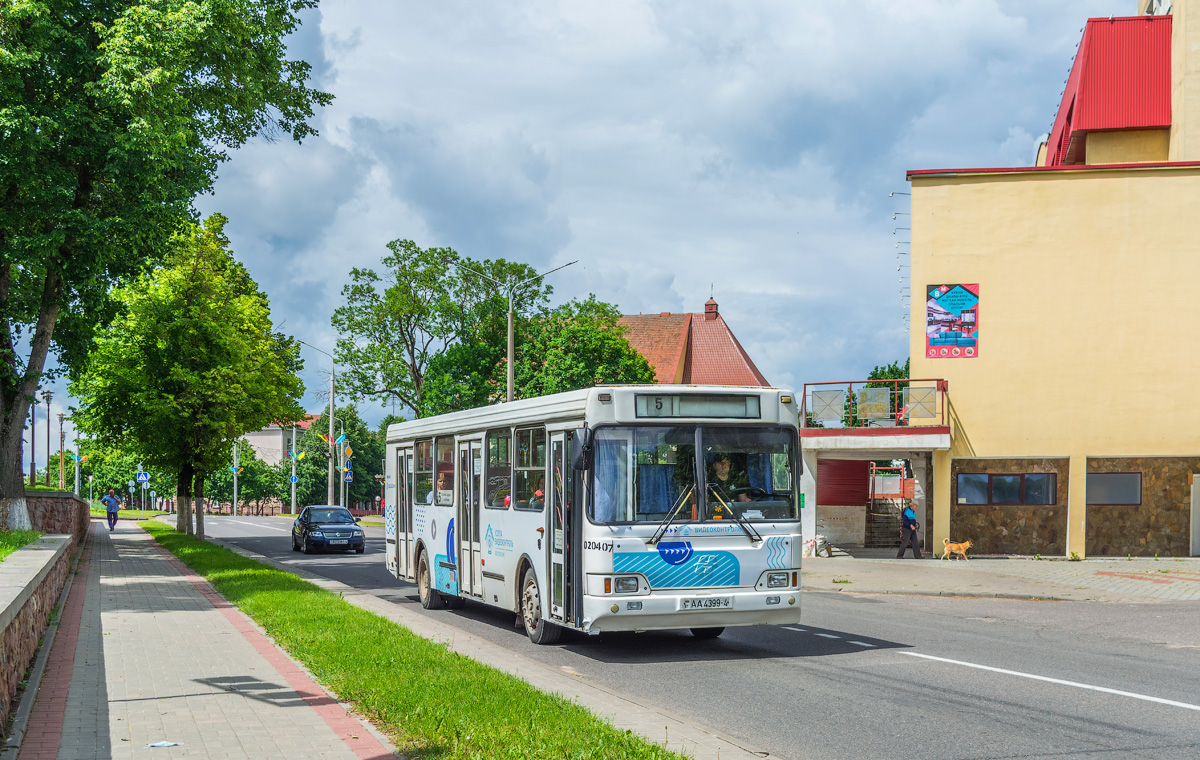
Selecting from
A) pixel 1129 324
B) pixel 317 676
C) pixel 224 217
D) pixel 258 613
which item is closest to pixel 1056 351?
pixel 1129 324

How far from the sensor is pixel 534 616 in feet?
42.2

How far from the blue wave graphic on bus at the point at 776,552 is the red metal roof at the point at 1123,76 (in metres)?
26.8

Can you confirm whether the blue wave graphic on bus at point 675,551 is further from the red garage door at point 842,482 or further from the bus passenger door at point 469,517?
the red garage door at point 842,482

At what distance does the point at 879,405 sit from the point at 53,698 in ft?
73.7

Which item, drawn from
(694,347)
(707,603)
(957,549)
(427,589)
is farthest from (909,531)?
(694,347)

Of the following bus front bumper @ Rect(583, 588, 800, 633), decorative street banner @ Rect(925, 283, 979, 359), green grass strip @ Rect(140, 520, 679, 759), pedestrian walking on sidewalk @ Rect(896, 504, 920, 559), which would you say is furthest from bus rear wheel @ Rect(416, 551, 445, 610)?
decorative street banner @ Rect(925, 283, 979, 359)

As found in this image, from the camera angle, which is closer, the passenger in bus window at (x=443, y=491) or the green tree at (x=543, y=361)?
the passenger in bus window at (x=443, y=491)

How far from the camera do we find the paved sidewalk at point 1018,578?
1989cm

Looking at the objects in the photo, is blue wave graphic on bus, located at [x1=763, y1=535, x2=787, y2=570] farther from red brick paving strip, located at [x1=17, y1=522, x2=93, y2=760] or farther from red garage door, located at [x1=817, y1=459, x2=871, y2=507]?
red garage door, located at [x1=817, y1=459, x2=871, y2=507]

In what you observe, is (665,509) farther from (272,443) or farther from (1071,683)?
(272,443)

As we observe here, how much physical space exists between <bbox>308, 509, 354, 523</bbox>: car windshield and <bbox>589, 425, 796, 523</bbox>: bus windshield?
26136 mm

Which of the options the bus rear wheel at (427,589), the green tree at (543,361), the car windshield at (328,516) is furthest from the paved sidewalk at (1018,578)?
the green tree at (543,361)

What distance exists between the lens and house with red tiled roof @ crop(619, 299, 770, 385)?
72688 mm

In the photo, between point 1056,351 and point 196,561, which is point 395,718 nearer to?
point 196,561
